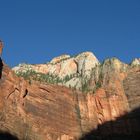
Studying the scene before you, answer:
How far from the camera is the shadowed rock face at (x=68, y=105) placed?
9019cm

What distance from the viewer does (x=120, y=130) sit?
108062 mm

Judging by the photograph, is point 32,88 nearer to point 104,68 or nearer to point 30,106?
point 30,106

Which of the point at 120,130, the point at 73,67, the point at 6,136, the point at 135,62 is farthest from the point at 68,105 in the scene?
the point at 73,67

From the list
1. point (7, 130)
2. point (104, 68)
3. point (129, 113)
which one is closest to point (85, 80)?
point (104, 68)

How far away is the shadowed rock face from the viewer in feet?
296

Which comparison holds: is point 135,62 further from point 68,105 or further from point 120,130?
point 68,105

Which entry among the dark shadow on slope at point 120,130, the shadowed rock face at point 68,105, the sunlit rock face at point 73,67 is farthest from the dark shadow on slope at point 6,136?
the sunlit rock face at point 73,67

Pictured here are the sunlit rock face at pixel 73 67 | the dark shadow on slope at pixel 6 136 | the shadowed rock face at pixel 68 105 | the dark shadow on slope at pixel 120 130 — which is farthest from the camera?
the sunlit rock face at pixel 73 67

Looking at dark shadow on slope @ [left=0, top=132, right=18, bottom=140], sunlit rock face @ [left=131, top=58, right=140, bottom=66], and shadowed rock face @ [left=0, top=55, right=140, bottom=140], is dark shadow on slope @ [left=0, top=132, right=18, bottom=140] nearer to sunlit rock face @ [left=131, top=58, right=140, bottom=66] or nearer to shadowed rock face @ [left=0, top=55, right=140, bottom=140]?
shadowed rock face @ [left=0, top=55, right=140, bottom=140]

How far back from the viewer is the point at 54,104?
10344cm

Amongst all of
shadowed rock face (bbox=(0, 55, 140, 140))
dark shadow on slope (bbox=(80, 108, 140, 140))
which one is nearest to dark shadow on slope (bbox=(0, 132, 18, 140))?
shadowed rock face (bbox=(0, 55, 140, 140))

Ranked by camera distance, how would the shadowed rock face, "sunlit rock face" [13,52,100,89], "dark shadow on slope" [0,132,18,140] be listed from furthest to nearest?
"sunlit rock face" [13,52,100,89], the shadowed rock face, "dark shadow on slope" [0,132,18,140]

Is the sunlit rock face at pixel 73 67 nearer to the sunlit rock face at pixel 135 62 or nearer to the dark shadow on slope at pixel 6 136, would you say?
the sunlit rock face at pixel 135 62

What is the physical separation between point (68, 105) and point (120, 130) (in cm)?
1583
